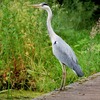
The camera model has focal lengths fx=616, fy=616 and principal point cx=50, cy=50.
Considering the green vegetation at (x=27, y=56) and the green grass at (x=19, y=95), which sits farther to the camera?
the green vegetation at (x=27, y=56)

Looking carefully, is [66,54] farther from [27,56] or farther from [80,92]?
[27,56]

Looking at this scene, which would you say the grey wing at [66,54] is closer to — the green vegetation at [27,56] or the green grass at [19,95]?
the green grass at [19,95]

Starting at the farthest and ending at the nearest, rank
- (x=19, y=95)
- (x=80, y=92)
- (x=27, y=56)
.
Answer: (x=27, y=56)
(x=19, y=95)
(x=80, y=92)

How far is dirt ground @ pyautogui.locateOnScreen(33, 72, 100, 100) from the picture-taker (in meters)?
10.1

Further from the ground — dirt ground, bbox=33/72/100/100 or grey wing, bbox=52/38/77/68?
grey wing, bbox=52/38/77/68

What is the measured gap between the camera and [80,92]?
10.6 meters

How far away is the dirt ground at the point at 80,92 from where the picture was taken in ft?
33.0

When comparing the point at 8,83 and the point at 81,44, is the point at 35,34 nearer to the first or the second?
the point at 8,83

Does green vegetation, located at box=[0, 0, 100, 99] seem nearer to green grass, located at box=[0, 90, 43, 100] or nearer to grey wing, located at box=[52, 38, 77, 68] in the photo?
green grass, located at box=[0, 90, 43, 100]

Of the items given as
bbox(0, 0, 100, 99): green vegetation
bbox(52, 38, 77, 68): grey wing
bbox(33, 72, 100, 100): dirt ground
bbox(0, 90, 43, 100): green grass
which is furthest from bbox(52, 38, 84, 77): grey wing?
bbox(0, 0, 100, 99): green vegetation

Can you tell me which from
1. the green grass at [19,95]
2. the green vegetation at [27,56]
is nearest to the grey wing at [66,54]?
the green grass at [19,95]

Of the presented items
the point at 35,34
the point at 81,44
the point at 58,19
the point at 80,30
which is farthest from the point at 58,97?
the point at 80,30

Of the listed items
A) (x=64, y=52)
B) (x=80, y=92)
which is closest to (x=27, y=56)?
(x=64, y=52)

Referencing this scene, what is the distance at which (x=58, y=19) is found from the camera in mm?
18031
